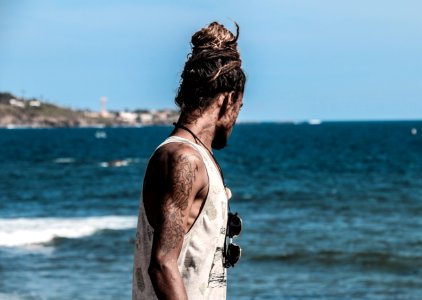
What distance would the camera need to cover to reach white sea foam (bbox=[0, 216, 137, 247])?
1898 cm

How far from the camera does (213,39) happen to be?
302cm

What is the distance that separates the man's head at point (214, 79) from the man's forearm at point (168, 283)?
1.53 feet

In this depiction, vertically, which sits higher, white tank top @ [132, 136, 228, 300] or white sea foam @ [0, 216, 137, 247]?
white tank top @ [132, 136, 228, 300]

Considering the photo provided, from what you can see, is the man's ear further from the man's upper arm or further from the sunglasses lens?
the sunglasses lens

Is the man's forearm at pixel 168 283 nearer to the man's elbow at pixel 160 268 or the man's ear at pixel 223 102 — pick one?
the man's elbow at pixel 160 268


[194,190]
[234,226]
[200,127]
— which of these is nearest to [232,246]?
[234,226]

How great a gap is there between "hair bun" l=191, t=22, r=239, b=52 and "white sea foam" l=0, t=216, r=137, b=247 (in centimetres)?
1550

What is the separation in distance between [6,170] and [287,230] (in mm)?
34611

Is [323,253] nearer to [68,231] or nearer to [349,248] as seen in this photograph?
[349,248]

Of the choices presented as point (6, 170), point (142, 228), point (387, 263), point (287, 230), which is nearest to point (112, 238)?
point (287, 230)

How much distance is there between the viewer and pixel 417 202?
28500 mm

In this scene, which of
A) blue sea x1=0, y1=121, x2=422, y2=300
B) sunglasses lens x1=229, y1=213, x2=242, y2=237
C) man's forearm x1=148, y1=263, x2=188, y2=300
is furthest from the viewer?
blue sea x1=0, y1=121, x2=422, y2=300

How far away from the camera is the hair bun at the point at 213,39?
3.00 m

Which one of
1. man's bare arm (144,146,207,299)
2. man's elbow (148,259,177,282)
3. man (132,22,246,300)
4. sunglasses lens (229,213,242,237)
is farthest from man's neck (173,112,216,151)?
man's elbow (148,259,177,282)
